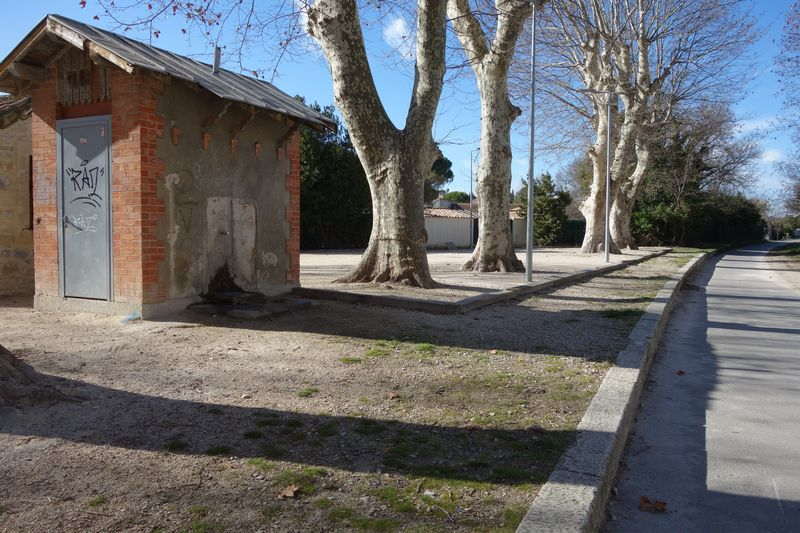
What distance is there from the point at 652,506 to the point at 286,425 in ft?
7.19

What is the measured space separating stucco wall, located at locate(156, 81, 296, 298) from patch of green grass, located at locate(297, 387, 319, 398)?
3534 millimetres

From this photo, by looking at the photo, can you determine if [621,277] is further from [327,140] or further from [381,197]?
[327,140]

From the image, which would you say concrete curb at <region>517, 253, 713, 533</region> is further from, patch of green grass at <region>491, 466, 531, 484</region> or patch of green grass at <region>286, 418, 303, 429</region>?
patch of green grass at <region>286, 418, 303, 429</region>

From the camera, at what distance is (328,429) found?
3.83 m

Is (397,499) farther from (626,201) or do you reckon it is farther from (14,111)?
(626,201)

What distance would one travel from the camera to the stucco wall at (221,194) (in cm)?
754

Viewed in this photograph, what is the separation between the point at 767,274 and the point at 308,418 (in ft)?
73.8

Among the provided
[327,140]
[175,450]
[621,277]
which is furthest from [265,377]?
[327,140]

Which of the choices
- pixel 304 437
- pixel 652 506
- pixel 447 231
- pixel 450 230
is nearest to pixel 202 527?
pixel 304 437

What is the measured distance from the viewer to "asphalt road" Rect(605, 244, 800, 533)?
3.25 meters

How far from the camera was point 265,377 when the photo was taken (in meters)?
5.11

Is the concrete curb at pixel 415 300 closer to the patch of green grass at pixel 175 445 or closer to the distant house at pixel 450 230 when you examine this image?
the patch of green grass at pixel 175 445

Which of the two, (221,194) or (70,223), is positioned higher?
(221,194)

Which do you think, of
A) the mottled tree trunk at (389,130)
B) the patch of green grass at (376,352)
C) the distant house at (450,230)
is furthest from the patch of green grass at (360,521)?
the distant house at (450,230)
